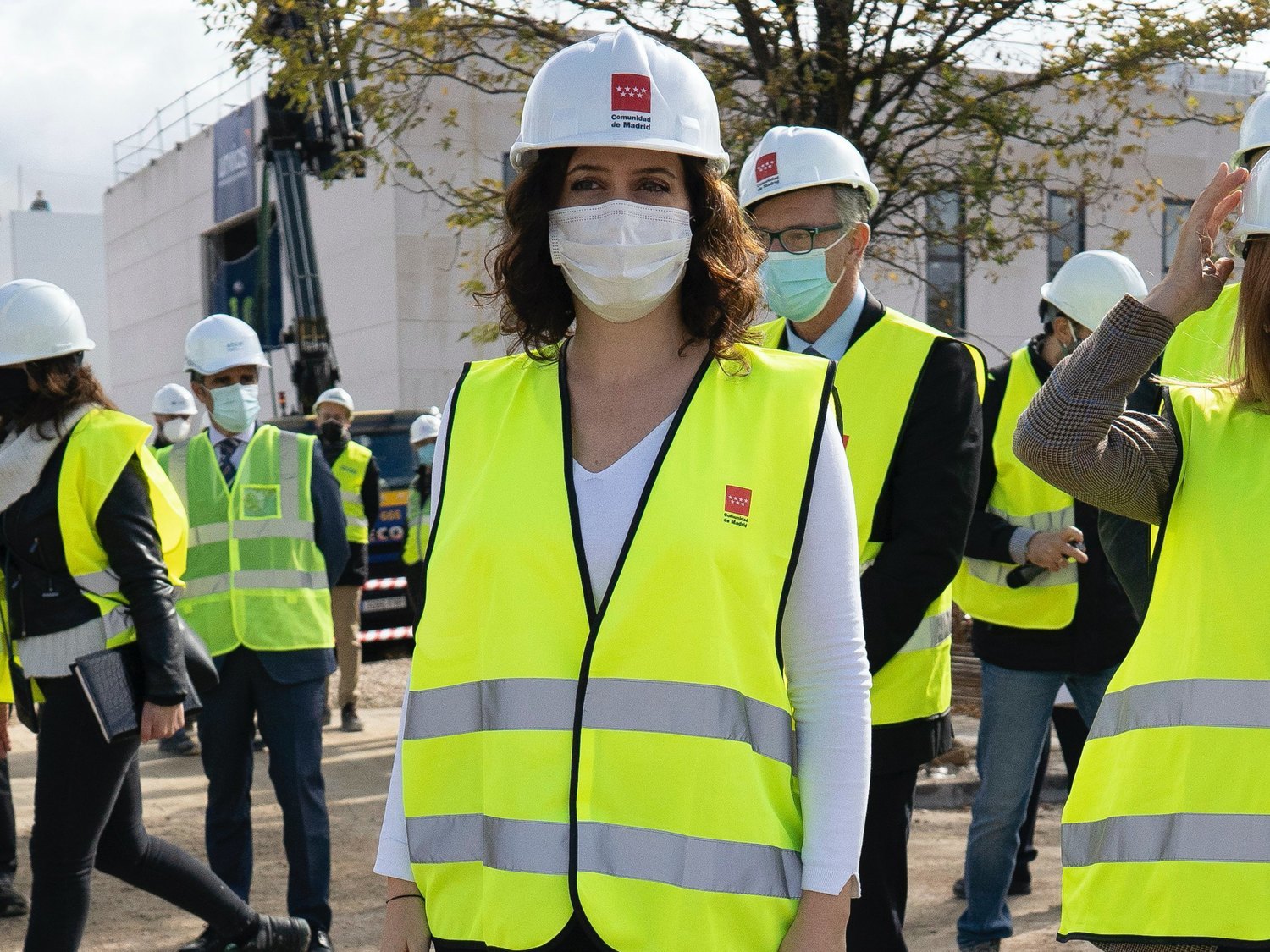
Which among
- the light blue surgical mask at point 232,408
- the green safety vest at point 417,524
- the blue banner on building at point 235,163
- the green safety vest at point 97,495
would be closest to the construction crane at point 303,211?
the green safety vest at point 417,524

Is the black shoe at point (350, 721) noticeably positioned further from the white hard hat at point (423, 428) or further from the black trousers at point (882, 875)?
the black trousers at point (882, 875)

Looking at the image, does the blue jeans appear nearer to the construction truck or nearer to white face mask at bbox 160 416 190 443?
white face mask at bbox 160 416 190 443

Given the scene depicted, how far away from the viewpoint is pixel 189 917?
6414 mm

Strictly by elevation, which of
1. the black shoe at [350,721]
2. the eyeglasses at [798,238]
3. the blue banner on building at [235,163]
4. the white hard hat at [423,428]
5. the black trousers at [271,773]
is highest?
the blue banner on building at [235,163]

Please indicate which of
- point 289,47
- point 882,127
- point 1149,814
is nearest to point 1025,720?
point 1149,814

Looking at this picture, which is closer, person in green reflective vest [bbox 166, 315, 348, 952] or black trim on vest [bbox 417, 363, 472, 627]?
black trim on vest [bbox 417, 363, 472, 627]

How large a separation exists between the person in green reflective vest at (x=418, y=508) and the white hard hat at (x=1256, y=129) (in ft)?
27.0

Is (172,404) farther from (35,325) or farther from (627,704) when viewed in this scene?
(627,704)

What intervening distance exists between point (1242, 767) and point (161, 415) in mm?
10532

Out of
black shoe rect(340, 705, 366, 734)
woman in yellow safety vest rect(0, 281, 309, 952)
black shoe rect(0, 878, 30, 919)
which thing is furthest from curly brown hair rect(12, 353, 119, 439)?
black shoe rect(340, 705, 366, 734)

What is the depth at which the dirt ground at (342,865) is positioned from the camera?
19.5ft

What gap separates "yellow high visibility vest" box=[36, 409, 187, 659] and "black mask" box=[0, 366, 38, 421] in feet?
0.67

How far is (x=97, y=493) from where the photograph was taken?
4434mm

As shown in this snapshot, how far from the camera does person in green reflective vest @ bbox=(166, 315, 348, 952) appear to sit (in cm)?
565
